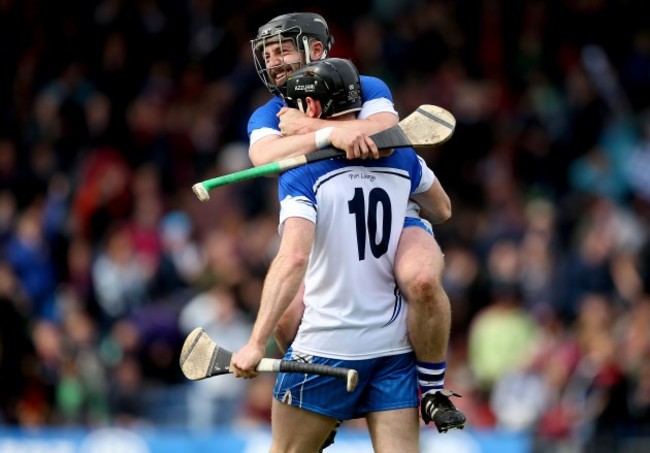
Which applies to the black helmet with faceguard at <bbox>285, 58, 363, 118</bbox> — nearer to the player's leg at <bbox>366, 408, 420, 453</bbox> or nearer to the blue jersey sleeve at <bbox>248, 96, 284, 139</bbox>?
the blue jersey sleeve at <bbox>248, 96, 284, 139</bbox>

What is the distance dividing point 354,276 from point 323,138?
598 mm

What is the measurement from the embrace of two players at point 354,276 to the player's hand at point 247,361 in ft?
0.14

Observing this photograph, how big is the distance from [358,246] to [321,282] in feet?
0.75

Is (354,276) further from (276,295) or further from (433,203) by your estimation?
(433,203)

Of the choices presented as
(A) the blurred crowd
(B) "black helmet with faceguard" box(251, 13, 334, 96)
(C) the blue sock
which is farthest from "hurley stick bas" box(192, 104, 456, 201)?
(A) the blurred crowd

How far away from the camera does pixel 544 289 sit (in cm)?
1254

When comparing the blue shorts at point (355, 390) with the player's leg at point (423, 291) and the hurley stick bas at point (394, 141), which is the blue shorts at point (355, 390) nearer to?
the player's leg at point (423, 291)

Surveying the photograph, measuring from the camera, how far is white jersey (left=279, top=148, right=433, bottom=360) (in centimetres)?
661

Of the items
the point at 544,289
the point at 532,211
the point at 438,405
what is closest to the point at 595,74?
the point at 532,211

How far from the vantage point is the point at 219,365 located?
662 centimetres

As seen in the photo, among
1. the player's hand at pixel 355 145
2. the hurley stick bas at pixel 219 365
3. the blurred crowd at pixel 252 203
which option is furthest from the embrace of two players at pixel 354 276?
the blurred crowd at pixel 252 203

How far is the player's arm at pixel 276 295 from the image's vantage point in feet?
21.1

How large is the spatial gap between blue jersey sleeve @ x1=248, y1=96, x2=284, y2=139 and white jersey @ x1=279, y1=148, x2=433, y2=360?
1.10 feet

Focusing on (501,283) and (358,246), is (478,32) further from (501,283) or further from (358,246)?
(358,246)
